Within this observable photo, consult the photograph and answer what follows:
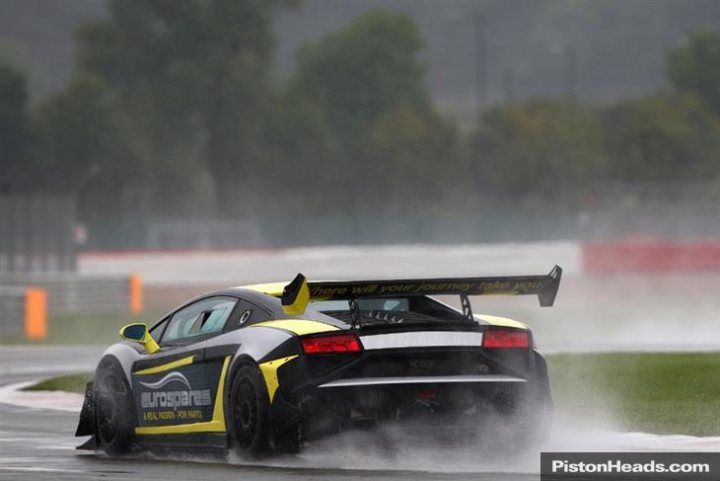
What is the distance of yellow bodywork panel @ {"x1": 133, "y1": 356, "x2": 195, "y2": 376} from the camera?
34.0ft

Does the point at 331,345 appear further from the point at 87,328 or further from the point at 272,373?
the point at 87,328

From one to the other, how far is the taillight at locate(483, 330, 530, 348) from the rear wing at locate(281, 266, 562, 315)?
0.80 ft

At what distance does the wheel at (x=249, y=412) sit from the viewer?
938 centimetres

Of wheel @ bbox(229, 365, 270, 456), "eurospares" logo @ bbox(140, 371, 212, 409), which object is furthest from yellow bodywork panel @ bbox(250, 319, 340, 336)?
"eurospares" logo @ bbox(140, 371, 212, 409)

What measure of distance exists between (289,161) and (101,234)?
21036 millimetres

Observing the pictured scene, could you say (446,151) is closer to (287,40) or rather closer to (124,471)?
(287,40)

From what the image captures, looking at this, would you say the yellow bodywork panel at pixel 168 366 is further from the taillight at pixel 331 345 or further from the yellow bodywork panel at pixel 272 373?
the taillight at pixel 331 345

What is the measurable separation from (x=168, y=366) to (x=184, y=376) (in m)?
0.24

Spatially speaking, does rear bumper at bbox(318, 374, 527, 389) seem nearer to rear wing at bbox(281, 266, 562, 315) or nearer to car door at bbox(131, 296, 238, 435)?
rear wing at bbox(281, 266, 562, 315)

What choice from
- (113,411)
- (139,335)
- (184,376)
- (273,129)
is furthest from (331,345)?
(273,129)

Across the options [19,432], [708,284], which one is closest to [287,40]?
[708,284]

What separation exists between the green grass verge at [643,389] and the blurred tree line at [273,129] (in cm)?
5262

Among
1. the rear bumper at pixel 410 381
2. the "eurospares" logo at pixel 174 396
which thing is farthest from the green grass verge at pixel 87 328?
the rear bumper at pixel 410 381

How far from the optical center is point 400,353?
9.40 metres
